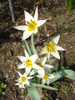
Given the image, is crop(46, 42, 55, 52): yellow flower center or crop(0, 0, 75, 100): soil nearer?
crop(46, 42, 55, 52): yellow flower center

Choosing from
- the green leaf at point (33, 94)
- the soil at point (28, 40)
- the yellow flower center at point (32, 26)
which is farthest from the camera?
the soil at point (28, 40)

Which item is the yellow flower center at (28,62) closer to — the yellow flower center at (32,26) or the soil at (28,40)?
the yellow flower center at (32,26)

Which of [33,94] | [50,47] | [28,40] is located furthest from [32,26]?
[28,40]

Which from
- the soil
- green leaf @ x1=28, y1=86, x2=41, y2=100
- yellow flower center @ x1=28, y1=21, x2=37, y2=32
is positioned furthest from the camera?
the soil

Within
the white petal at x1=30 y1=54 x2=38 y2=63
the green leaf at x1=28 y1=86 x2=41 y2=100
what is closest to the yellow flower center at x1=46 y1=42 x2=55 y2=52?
the white petal at x1=30 y1=54 x2=38 y2=63

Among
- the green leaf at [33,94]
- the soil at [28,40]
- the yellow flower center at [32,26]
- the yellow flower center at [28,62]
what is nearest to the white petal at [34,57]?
the yellow flower center at [28,62]

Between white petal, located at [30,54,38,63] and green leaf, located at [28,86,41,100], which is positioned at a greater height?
white petal, located at [30,54,38,63]

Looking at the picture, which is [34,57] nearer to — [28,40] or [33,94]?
[33,94]

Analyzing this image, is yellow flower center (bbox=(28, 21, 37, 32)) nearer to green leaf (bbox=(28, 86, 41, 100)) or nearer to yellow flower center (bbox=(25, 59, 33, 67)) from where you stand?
yellow flower center (bbox=(25, 59, 33, 67))
